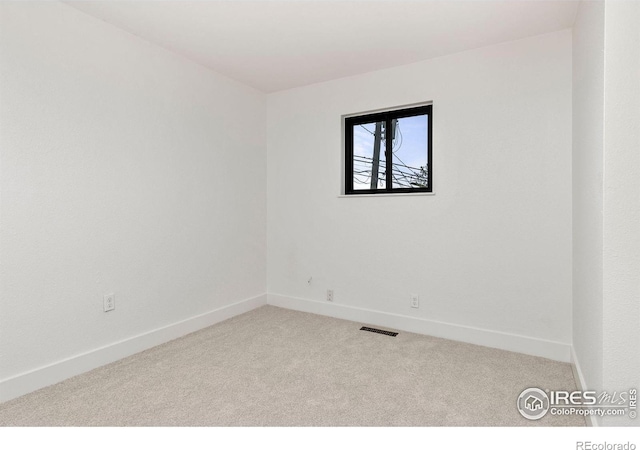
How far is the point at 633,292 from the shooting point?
4.75ft

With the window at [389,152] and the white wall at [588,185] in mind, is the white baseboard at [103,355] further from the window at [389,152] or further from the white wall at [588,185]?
the white wall at [588,185]

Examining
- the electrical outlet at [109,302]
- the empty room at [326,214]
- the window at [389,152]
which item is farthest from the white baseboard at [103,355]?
the window at [389,152]

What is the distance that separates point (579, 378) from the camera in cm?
210

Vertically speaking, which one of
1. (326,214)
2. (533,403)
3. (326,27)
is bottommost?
(533,403)

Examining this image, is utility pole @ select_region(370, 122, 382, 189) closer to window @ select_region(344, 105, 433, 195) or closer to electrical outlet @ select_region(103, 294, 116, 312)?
window @ select_region(344, 105, 433, 195)

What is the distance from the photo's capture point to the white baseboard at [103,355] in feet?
6.66

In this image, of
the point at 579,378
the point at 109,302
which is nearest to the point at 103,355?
the point at 109,302

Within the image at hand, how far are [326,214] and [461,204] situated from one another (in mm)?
1298

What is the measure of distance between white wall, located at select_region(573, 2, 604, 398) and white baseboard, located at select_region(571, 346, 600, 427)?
5 cm

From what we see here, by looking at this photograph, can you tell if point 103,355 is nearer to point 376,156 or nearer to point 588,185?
point 376,156

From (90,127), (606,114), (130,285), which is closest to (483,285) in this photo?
(606,114)

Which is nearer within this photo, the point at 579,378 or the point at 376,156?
the point at 579,378

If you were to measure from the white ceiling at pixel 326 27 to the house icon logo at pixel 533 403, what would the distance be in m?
2.35
